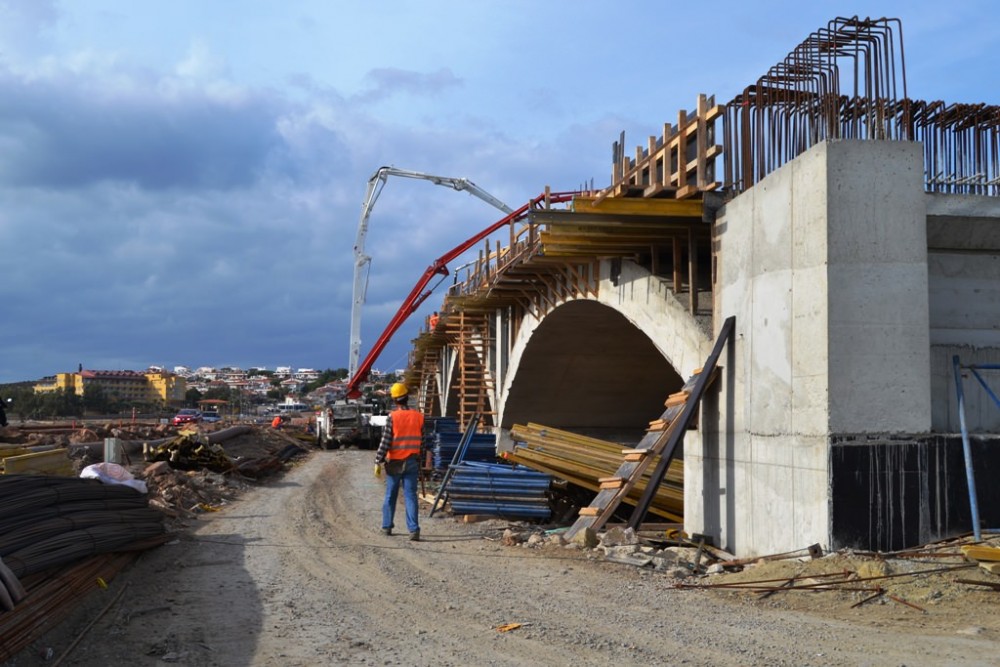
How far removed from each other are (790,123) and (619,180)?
330cm

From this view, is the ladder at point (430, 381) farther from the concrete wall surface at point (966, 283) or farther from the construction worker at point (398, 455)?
the concrete wall surface at point (966, 283)

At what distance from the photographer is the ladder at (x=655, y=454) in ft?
37.2

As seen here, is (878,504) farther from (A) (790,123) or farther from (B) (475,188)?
(B) (475,188)

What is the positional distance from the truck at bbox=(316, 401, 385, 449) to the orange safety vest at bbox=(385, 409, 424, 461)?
100 ft

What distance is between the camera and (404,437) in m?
11.9

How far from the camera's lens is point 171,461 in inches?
754

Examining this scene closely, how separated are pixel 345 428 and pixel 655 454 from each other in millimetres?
32655

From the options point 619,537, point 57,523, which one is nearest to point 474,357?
point 619,537

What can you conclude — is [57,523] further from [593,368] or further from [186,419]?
[186,419]

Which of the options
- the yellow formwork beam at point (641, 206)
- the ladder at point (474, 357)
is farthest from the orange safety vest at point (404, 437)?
the ladder at point (474, 357)

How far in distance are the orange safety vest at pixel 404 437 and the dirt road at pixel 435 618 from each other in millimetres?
1352

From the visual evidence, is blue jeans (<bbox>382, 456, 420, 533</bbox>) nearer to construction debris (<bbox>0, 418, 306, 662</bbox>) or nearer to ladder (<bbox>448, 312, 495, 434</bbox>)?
construction debris (<bbox>0, 418, 306, 662</bbox>)

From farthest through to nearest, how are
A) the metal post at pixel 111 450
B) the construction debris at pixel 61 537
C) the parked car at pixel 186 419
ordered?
the parked car at pixel 186 419
the metal post at pixel 111 450
the construction debris at pixel 61 537

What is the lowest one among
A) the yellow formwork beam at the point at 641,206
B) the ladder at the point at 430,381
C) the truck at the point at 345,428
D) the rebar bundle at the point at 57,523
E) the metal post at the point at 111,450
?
the truck at the point at 345,428
